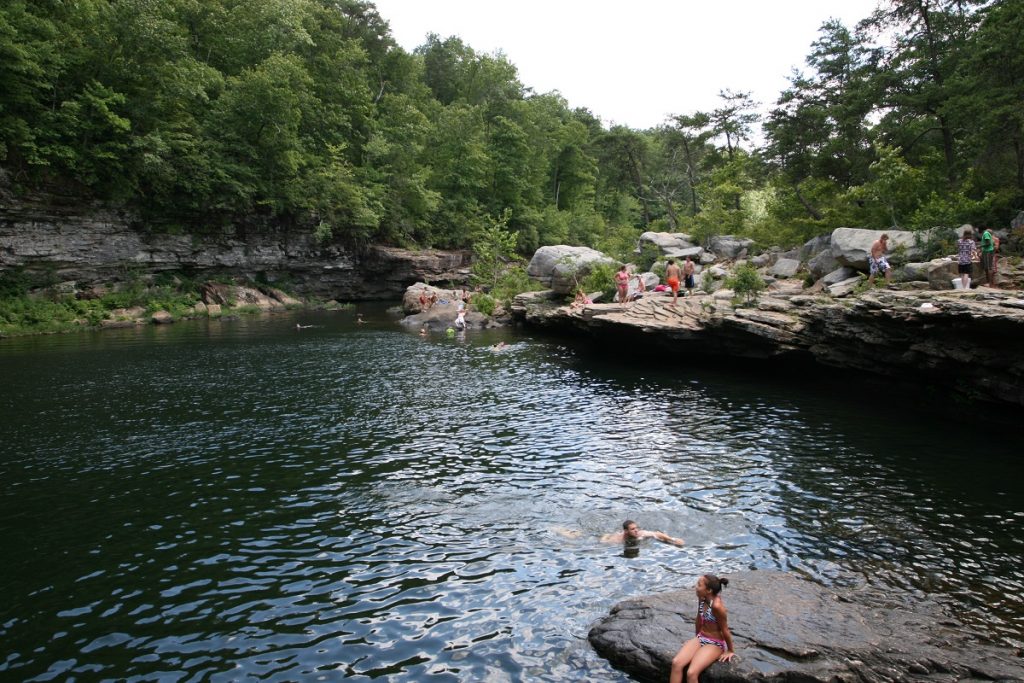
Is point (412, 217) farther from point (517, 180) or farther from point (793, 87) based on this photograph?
point (793, 87)

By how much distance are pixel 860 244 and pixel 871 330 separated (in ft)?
21.1

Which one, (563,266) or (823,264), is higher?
(563,266)

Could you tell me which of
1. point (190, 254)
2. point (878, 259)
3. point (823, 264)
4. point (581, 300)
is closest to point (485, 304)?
point (581, 300)

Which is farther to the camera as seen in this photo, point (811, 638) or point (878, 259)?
point (878, 259)

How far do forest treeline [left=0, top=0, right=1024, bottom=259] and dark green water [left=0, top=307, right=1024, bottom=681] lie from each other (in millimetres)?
14280

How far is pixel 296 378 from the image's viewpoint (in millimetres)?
25406

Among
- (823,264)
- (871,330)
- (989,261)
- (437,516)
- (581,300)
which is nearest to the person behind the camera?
(437,516)

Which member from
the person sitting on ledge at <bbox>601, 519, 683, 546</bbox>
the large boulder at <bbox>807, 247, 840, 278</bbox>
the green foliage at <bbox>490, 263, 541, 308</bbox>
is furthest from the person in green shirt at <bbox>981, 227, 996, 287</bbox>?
the green foliage at <bbox>490, 263, 541, 308</bbox>

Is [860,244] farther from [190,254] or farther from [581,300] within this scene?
[190,254]

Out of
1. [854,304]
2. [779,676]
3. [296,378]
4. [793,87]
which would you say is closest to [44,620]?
[779,676]

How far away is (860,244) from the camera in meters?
24.1

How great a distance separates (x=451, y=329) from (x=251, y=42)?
118 ft

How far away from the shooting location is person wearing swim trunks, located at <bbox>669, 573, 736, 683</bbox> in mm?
6969

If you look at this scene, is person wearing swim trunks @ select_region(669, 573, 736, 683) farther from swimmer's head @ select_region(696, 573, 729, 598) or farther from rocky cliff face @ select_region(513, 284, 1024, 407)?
rocky cliff face @ select_region(513, 284, 1024, 407)
